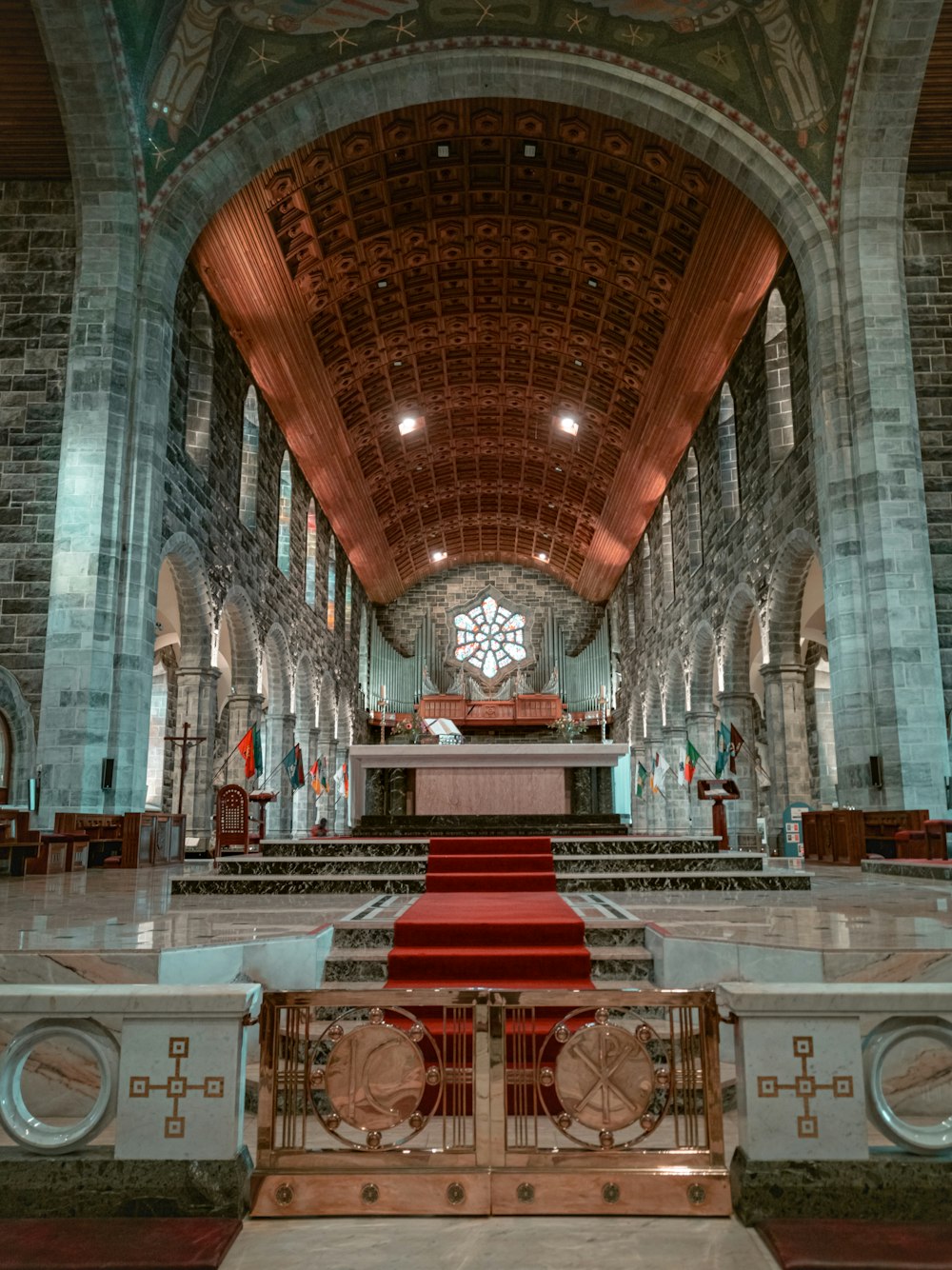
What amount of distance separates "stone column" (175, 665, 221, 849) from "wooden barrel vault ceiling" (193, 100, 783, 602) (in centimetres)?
521

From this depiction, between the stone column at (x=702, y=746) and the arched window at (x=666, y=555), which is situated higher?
the arched window at (x=666, y=555)

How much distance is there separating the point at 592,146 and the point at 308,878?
10.4m

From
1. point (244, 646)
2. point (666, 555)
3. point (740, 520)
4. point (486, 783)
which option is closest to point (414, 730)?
point (244, 646)

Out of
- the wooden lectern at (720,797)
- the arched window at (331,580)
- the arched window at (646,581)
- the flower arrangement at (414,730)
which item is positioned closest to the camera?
the wooden lectern at (720,797)

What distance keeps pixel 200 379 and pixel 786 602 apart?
846cm

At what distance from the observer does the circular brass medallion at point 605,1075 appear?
92.4 inches

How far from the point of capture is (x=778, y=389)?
43.0 ft

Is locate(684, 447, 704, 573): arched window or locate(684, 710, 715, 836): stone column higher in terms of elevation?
locate(684, 447, 704, 573): arched window

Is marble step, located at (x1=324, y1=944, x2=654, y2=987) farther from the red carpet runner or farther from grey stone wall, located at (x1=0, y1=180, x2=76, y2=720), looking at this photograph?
grey stone wall, located at (x1=0, y1=180, x2=76, y2=720)

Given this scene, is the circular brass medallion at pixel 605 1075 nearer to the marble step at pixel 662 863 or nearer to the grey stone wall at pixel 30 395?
the marble step at pixel 662 863

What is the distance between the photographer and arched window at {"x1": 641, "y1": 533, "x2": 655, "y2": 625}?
2225 cm

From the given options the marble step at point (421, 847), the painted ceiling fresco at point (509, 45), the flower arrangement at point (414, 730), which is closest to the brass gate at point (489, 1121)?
the marble step at point (421, 847)

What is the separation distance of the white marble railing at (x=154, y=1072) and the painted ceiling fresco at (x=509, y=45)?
10.3 meters

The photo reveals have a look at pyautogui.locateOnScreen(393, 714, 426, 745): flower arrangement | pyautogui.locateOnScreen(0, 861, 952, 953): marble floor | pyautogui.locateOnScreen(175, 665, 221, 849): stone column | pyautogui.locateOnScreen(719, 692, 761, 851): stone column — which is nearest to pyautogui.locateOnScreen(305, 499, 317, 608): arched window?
pyautogui.locateOnScreen(393, 714, 426, 745): flower arrangement
